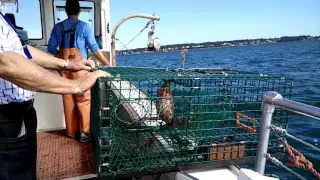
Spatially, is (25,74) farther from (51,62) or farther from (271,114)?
(271,114)

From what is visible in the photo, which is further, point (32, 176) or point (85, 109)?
point (85, 109)

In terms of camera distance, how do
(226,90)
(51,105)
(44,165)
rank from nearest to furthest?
(226,90)
(44,165)
(51,105)

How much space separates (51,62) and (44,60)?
0.22ft

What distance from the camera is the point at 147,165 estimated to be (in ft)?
8.65

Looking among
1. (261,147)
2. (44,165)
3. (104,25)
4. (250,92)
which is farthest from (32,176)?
(104,25)

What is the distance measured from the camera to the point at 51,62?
2.58 meters

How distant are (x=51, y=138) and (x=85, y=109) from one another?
88 centimetres

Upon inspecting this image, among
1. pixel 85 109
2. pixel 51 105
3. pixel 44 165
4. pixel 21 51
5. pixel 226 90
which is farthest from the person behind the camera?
pixel 51 105

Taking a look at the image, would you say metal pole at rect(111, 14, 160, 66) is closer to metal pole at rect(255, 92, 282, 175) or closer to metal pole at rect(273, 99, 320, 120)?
metal pole at rect(255, 92, 282, 175)

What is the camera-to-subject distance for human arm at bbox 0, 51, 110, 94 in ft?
5.35

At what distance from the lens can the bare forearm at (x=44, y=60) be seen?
2.50 meters

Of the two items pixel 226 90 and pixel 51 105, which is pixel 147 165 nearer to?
pixel 226 90

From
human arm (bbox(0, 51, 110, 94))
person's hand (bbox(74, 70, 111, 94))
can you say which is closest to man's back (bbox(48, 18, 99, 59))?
person's hand (bbox(74, 70, 111, 94))

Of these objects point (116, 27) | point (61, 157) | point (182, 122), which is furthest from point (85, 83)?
point (116, 27)
